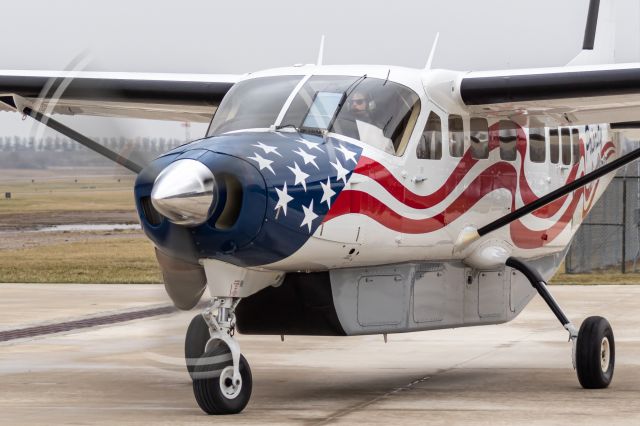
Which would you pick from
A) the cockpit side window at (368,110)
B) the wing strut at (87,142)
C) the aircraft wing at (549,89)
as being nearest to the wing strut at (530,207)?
the aircraft wing at (549,89)

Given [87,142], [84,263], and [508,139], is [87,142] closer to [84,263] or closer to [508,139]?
[508,139]

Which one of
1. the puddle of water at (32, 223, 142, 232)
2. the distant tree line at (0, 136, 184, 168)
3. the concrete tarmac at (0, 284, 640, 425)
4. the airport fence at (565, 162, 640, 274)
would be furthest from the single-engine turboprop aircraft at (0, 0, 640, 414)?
the puddle of water at (32, 223, 142, 232)

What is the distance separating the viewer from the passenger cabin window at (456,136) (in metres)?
12.0

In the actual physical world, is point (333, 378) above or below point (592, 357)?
below

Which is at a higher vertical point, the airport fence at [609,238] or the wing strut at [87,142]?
the wing strut at [87,142]

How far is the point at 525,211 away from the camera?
40.0 ft

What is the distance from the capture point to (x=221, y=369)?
987cm

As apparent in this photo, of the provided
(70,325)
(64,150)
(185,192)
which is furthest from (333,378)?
(70,325)

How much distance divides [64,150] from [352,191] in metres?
2.36

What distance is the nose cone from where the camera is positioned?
29.5ft

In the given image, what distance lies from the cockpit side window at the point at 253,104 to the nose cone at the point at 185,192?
1.52 m

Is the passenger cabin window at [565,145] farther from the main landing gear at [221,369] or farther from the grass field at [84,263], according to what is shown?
the grass field at [84,263]

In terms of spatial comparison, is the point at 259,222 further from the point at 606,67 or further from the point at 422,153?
the point at 606,67

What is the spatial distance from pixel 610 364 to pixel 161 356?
445 cm
